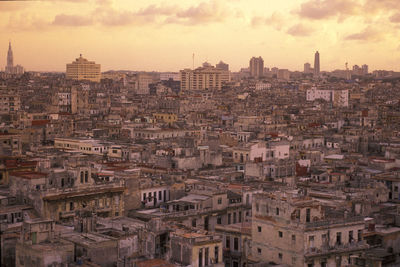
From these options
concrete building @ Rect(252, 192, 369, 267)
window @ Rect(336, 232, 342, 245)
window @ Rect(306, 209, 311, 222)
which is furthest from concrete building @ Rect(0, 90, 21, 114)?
window @ Rect(336, 232, 342, 245)

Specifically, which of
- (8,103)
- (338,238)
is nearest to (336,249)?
(338,238)

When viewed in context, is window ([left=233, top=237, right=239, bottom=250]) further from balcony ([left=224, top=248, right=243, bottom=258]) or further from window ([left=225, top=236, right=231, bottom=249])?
window ([left=225, top=236, right=231, bottom=249])

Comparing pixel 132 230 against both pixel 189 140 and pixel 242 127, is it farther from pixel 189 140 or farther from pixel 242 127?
pixel 242 127

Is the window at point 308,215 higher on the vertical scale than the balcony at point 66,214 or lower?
higher

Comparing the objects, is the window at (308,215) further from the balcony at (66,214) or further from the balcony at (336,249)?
the balcony at (66,214)

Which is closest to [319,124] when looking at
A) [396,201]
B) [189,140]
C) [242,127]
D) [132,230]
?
[242,127]

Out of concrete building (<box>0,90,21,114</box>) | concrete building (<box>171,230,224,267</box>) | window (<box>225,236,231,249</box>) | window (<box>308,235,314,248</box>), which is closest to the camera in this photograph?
concrete building (<box>171,230,224,267</box>)

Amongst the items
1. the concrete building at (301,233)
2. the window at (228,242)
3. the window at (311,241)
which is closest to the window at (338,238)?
the concrete building at (301,233)

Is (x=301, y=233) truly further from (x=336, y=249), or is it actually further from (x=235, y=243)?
(x=235, y=243)

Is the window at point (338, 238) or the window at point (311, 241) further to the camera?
the window at point (338, 238)

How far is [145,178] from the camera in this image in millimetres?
54625

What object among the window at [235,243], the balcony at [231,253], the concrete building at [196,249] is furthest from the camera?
the window at [235,243]

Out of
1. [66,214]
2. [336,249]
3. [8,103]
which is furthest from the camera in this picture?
[8,103]

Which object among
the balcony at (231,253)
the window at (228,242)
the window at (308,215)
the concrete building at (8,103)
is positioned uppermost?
the concrete building at (8,103)
